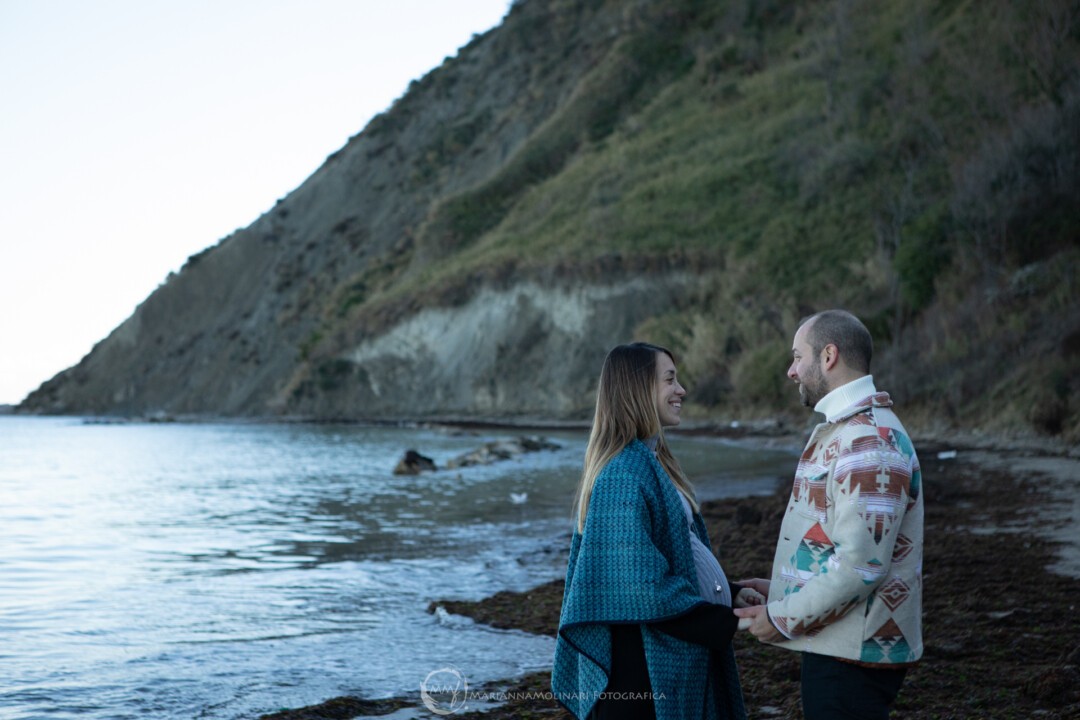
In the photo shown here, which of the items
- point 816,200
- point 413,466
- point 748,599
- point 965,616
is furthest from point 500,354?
point 748,599

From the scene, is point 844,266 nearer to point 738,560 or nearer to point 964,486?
point 964,486

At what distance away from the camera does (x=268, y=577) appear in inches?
459

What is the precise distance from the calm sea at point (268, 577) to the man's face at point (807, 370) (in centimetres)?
406

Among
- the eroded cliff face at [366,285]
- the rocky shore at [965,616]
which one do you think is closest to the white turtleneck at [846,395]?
the rocky shore at [965,616]

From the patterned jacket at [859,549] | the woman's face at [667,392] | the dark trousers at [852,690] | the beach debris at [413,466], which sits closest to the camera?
the patterned jacket at [859,549]

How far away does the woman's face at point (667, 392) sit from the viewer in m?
3.66

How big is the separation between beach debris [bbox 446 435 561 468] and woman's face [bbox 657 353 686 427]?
A: 74.1 feet

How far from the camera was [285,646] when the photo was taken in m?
8.19

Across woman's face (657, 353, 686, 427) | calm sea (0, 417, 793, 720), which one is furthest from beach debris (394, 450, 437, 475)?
woman's face (657, 353, 686, 427)

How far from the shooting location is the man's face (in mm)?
3529

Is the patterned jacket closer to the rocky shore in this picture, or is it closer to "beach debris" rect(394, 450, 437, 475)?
the rocky shore

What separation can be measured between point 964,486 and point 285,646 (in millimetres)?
10617

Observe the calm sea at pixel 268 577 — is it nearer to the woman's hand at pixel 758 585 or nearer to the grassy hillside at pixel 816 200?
the woman's hand at pixel 758 585

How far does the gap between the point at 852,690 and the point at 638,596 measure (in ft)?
2.37
